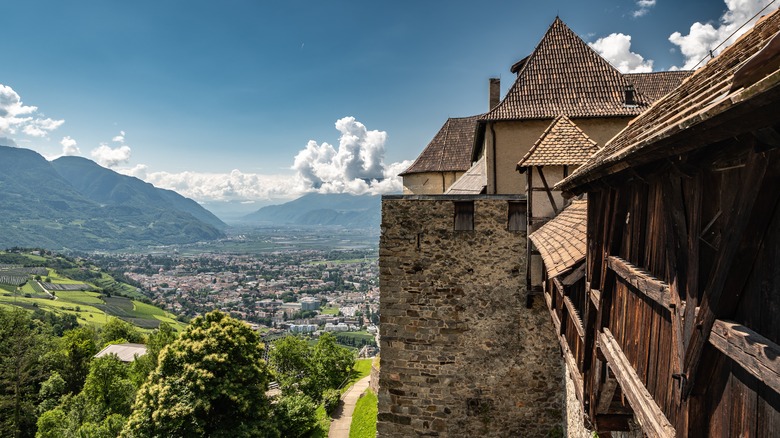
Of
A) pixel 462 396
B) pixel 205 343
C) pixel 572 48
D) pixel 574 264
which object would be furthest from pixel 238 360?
pixel 572 48

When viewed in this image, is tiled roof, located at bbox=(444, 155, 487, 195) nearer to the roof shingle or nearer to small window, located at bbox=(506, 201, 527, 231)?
the roof shingle

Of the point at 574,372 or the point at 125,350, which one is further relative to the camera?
the point at 125,350

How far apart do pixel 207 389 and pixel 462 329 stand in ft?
37.6

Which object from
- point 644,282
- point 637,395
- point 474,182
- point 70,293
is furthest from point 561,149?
point 70,293

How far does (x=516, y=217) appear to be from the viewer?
28.9ft

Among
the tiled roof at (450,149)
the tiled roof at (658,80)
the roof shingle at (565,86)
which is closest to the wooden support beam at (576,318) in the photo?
the roof shingle at (565,86)

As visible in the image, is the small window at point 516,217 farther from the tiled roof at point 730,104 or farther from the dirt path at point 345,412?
the dirt path at point 345,412

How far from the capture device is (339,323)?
309 ft

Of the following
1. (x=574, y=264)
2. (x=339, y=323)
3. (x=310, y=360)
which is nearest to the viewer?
(x=574, y=264)

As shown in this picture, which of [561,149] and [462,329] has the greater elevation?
[561,149]

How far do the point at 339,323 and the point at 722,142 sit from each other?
96.3m

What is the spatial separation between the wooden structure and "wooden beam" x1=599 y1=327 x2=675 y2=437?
12 mm

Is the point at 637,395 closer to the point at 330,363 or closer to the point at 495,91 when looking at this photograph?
the point at 495,91

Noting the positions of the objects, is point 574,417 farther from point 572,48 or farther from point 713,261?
point 572,48
